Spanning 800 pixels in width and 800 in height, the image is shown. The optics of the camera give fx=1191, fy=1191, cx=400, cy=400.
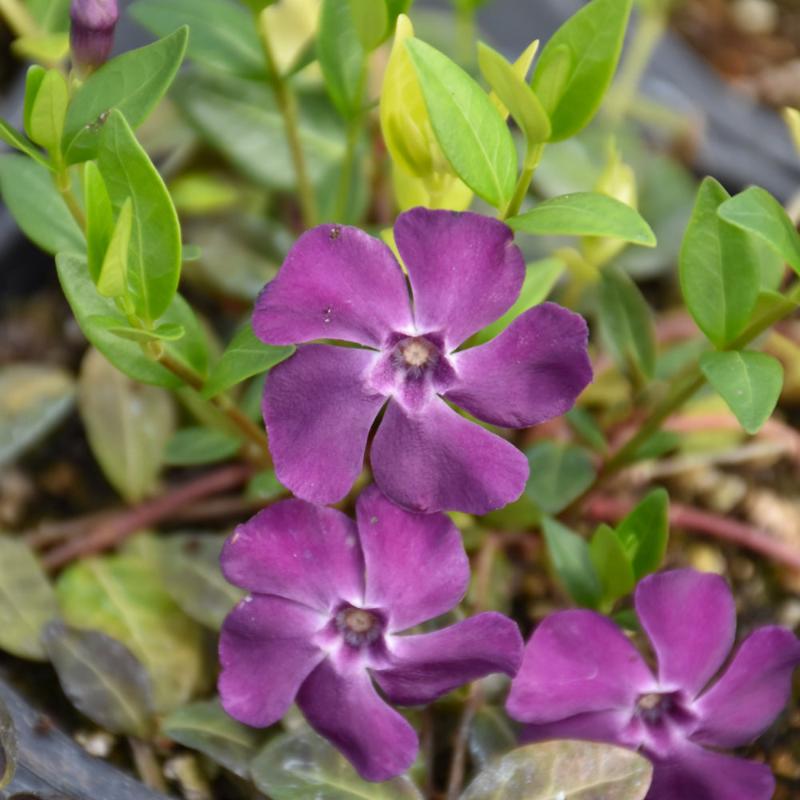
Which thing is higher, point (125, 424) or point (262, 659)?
point (262, 659)

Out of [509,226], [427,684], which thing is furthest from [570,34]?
[427,684]

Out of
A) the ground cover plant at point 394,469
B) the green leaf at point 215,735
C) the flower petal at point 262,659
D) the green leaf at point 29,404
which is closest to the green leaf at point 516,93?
the ground cover plant at point 394,469

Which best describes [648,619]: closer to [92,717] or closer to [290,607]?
[290,607]

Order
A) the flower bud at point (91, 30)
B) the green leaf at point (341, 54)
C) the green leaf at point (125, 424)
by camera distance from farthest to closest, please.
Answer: the green leaf at point (125, 424) < the green leaf at point (341, 54) < the flower bud at point (91, 30)

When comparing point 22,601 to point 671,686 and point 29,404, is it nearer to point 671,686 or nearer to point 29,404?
point 29,404

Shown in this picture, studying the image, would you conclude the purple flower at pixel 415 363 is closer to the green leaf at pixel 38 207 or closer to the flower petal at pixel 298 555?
the flower petal at pixel 298 555

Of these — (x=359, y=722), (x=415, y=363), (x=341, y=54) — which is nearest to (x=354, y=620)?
(x=359, y=722)
